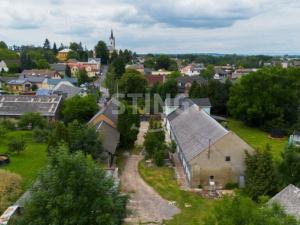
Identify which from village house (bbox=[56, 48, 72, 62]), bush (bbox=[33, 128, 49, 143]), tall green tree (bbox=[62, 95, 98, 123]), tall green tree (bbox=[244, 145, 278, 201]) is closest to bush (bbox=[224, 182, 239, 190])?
tall green tree (bbox=[244, 145, 278, 201])

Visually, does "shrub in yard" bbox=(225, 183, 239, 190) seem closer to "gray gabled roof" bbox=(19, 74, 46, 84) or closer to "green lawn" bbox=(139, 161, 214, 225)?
"green lawn" bbox=(139, 161, 214, 225)

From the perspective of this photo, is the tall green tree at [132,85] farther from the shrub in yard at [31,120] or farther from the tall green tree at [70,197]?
the tall green tree at [70,197]

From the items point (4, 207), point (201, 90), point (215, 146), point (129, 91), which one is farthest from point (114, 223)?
point (129, 91)

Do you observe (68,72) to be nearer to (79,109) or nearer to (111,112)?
(79,109)

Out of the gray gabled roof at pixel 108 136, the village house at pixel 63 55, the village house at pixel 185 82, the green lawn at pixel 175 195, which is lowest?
the green lawn at pixel 175 195

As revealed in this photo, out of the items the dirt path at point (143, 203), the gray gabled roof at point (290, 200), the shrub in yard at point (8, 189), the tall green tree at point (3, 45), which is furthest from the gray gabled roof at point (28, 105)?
the tall green tree at point (3, 45)

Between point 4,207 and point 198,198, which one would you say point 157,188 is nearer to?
point 198,198
